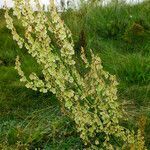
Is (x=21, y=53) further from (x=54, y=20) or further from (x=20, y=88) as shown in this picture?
(x=54, y=20)

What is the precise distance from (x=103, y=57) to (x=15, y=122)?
87.3 inches

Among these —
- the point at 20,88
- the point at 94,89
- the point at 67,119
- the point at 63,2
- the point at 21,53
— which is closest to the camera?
the point at 94,89

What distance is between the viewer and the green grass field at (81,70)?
563 cm

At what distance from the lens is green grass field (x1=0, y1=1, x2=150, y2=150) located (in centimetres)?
563

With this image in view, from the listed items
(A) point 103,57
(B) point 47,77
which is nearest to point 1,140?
(B) point 47,77

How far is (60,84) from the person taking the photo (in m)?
4.60

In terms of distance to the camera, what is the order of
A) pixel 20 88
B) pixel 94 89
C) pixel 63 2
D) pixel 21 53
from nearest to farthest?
pixel 94 89, pixel 20 88, pixel 21 53, pixel 63 2

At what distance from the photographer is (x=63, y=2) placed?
10703 millimetres

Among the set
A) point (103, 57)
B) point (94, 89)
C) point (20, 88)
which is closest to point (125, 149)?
point (94, 89)

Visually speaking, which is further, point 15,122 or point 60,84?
point 15,122

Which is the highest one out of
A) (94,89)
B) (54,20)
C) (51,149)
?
(54,20)

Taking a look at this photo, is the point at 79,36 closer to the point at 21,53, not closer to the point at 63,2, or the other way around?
the point at 21,53

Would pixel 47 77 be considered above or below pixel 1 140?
above

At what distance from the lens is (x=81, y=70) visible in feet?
24.0
